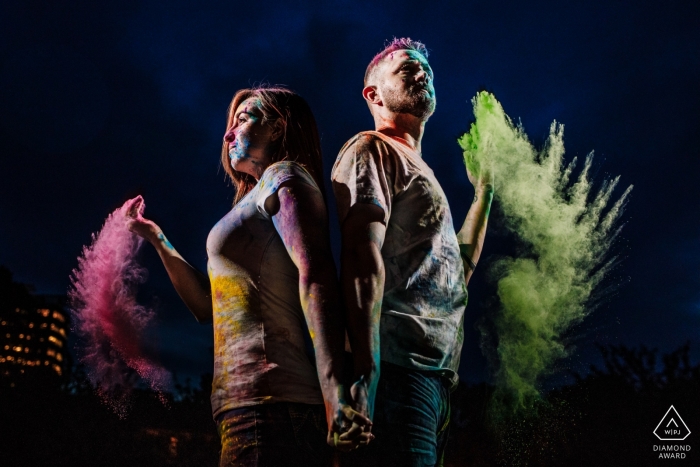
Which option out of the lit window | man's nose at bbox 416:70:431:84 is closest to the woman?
man's nose at bbox 416:70:431:84

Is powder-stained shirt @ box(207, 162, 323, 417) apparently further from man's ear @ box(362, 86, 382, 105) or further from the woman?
man's ear @ box(362, 86, 382, 105)

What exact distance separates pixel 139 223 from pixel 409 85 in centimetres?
154

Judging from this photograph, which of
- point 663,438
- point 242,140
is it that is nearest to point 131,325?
→ point 242,140

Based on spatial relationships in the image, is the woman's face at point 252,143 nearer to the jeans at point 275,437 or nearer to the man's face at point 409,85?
the man's face at point 409,85

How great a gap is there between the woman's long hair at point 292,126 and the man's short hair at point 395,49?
0.54 m

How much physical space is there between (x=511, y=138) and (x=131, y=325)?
2.52 metres

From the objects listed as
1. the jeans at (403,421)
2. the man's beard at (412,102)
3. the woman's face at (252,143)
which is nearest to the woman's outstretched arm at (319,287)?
the jeans at (403,421)

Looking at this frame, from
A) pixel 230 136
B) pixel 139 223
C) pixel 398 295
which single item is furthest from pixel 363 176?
pixel 139 223

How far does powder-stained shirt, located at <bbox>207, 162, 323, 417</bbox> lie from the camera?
2.25 m

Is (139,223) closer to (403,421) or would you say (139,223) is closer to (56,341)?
(403,421)

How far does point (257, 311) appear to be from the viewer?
2.36m

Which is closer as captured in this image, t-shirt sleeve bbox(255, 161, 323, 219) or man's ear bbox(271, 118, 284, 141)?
t-shirt sleeve bbox(255, 161, 323, 219)

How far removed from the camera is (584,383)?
88.3 ft

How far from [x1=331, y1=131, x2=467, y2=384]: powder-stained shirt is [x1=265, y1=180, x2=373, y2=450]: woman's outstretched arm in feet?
0.62
